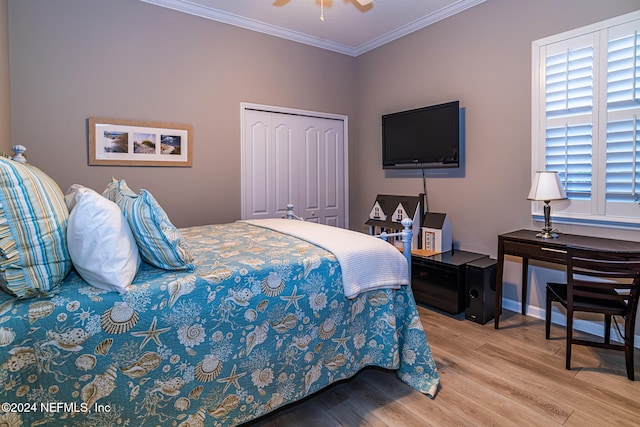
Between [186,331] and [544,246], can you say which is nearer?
[186,331]

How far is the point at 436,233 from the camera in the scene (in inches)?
137

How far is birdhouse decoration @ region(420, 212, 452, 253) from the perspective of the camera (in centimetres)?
346

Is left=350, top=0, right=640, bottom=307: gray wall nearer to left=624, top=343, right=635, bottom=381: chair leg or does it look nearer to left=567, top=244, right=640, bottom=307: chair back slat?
left=567, top=244, right=640, bottom=307: chair back slat

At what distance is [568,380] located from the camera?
7.10 ft

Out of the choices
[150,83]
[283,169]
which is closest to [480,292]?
[283,169]

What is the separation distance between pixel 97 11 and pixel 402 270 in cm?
327

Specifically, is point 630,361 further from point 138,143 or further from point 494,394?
point 138,143

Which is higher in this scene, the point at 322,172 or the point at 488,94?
the point at 488,94

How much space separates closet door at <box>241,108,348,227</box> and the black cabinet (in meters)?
1.53

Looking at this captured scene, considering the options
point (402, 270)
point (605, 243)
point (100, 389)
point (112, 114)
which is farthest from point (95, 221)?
point (605, 243)

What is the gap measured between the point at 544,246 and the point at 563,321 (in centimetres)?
84

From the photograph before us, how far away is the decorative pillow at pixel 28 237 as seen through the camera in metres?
1.17

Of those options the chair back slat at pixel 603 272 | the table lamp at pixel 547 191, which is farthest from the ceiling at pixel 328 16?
the chair back slat at pixel 603 272

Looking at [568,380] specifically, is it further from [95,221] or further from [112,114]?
[112,114]
